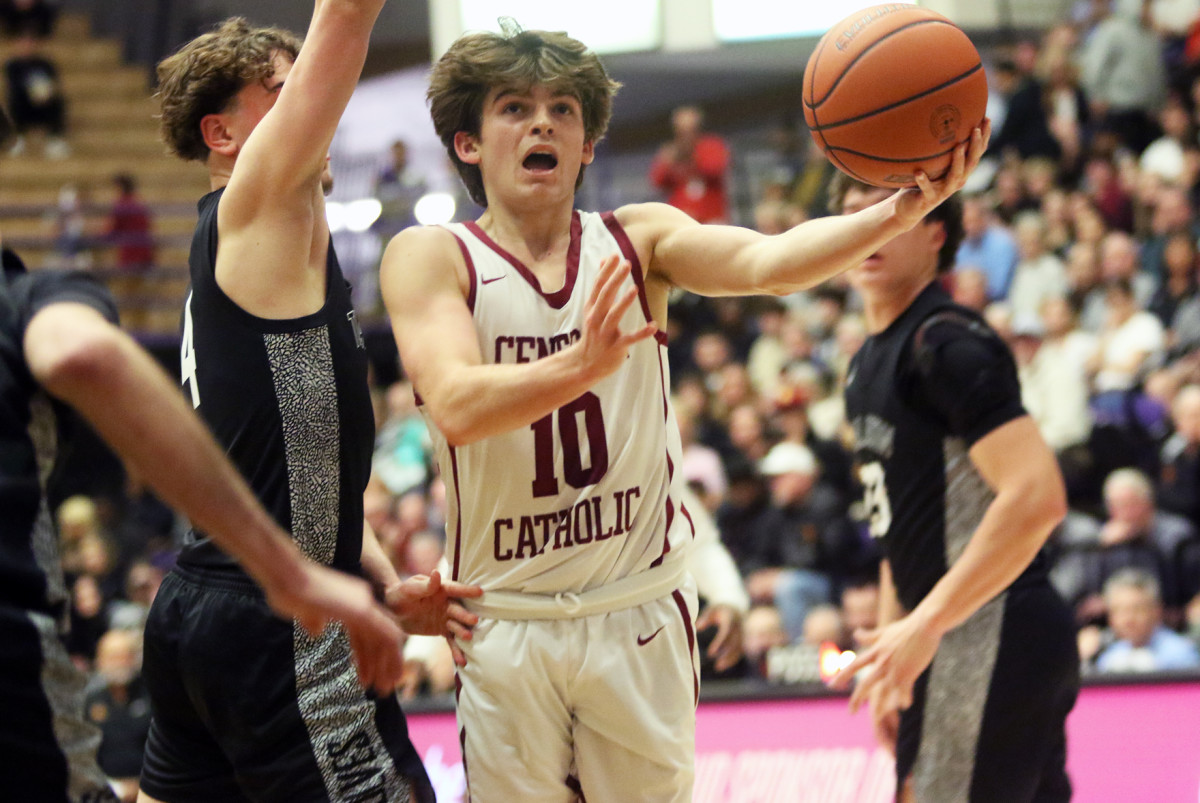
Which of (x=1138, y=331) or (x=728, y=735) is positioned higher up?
(x=1138, y=331)

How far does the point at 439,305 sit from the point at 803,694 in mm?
3188

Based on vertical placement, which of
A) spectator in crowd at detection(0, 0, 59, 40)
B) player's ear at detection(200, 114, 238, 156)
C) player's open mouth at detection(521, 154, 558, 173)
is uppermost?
spectator in crowd at detection(0, 0, 59, 40)

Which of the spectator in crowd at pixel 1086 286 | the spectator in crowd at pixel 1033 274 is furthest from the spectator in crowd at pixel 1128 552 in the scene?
the spectator in crowd at pixel 1033 274

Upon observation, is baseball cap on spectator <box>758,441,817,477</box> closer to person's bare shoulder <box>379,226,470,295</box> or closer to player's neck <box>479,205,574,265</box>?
player's neck <box>479,205,574,265</box>

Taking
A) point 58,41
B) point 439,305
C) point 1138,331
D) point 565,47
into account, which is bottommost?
point 1138,331

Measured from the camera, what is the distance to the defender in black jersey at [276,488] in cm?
283

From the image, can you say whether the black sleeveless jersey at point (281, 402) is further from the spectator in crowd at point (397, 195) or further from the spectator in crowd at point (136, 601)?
the spectator in crowd at point (397, 195)

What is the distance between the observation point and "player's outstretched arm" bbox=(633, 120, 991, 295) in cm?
320

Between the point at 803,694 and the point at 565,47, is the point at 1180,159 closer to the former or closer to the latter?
the point at 803,694

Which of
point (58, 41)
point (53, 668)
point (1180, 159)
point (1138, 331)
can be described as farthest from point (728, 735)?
point (58, 41)

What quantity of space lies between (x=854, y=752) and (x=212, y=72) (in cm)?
370

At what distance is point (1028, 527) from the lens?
335 cm

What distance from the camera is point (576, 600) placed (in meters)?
3.25

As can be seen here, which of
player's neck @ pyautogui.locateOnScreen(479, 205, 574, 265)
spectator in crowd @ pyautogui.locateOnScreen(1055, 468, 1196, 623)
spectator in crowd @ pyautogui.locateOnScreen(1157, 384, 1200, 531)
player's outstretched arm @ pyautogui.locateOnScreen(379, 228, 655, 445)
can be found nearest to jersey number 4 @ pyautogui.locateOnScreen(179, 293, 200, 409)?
player's outstretched arm @ pyautogui.locateOnScreen(379, 228, 655, 445)
